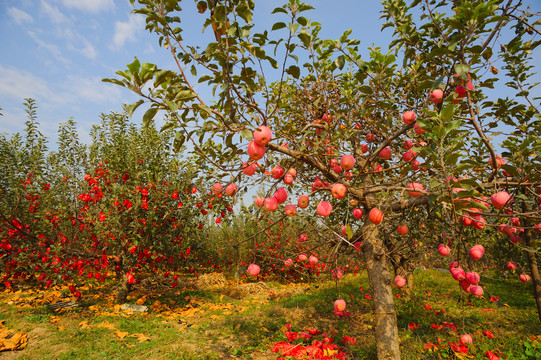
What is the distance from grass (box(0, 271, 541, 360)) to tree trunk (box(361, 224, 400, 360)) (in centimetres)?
99

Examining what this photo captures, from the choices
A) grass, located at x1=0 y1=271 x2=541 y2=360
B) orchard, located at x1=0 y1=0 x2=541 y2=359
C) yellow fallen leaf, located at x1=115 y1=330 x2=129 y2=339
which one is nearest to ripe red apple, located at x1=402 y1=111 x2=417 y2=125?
orchard, located at x1=0 y1=0 x2=541 y2=359

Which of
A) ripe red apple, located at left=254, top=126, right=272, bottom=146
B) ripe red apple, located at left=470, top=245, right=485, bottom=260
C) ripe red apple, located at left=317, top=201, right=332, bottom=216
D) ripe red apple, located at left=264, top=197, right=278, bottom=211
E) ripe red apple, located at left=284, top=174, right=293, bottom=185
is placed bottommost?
ripe red apple, located at left=470, top=245, right=485, bottom=260

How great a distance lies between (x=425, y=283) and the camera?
339 inches

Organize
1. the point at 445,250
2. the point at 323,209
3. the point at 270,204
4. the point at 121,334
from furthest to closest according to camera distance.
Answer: the point at 121,334 < the point at 445,250 < the point at 323,209 < the point at 270,204

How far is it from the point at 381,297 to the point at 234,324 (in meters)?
3.55

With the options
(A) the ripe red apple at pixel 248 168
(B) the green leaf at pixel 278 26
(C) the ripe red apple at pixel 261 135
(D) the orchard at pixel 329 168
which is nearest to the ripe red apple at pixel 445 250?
(D) the orchard at pixel 329 168

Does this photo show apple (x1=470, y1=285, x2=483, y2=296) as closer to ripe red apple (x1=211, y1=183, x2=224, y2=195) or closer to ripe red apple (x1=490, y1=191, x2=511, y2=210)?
ripe red apple (x1=490, y1=191, x2=511, y2=210)

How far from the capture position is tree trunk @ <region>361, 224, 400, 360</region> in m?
2.72

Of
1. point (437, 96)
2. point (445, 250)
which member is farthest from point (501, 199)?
point (445, 250)

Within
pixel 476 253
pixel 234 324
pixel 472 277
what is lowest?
pixel 234 324

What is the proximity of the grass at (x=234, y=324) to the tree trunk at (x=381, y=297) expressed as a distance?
0.99m

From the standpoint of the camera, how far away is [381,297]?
9.39ft

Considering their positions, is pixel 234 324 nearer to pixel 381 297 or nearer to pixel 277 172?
pixel 381 297

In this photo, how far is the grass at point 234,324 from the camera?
397 centimetres
